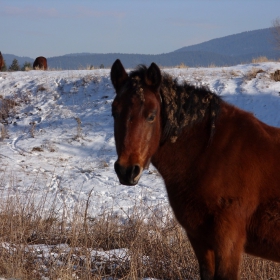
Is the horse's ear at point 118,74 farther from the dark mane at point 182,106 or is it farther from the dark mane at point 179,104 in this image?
the dark mane at point 182,106

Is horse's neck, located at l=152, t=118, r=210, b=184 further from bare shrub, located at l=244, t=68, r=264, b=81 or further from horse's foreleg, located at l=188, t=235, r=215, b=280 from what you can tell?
bare shrub, located at l=244, t=68, r=264, b=81

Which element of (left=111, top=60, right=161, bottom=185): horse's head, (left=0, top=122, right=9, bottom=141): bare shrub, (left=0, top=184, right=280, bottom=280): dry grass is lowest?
(left=0, top=122, right=9, bottom=141): bare shrub

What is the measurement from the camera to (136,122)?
3436 millimetres

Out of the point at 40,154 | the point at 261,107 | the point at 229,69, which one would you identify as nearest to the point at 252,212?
the point at 40,154

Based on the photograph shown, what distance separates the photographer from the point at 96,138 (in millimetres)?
14031

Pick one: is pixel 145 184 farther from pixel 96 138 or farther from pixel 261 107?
pixel 261 107

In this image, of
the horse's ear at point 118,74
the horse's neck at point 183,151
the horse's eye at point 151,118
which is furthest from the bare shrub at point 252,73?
the horse's eye at point 151,118

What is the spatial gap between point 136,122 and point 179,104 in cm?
55

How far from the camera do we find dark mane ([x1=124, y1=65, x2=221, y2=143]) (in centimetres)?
372

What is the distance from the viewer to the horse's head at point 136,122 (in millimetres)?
3311

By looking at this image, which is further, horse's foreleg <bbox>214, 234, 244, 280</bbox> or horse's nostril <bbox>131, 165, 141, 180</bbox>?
horse's foreleg <bbox>214, 234, 244, 280</bbox>

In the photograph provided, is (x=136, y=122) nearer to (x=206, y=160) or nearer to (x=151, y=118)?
(x=151, y=118)

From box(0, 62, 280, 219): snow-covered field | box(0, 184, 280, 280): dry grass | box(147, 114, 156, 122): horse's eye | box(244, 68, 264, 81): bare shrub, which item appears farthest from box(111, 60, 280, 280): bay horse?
box(244, 68, 264, 81): bare shrub

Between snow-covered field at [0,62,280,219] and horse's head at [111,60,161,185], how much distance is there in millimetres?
5573
